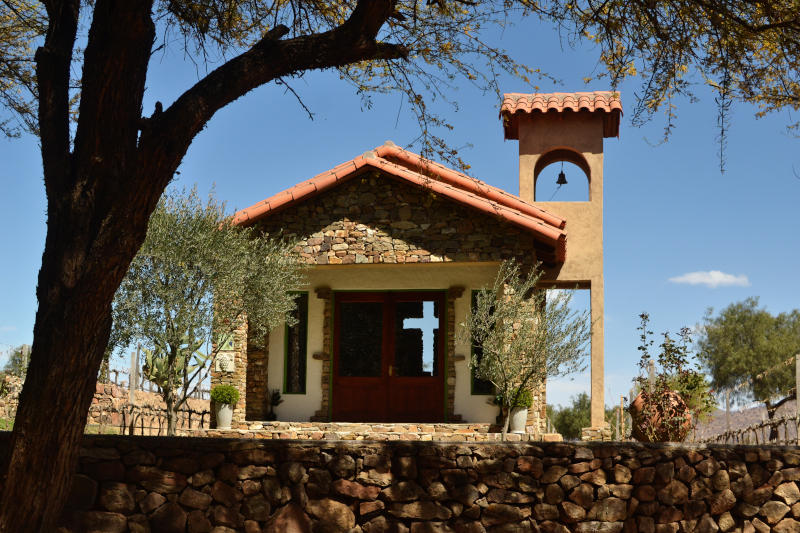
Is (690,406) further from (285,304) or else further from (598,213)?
(285,304)

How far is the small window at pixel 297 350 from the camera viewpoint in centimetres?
1581

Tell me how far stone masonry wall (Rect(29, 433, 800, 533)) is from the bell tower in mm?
8262

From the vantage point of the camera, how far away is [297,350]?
15930 mm

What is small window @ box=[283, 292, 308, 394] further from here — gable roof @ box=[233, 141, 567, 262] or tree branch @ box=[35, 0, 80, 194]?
tree branch @ box=[35, 0, 80, 194]

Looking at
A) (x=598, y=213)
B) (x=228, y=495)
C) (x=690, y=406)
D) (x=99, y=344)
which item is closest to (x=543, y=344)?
(x=690, y=406)

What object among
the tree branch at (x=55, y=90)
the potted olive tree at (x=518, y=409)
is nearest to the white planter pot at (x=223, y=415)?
the potted olive tree at (x=518, y=409)

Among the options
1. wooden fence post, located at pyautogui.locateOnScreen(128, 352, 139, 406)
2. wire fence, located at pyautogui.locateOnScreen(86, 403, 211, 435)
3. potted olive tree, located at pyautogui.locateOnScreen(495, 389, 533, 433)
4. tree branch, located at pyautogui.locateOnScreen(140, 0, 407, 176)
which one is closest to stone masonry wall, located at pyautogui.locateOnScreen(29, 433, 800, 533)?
tree branch, located at pyautogui.locateOnScreen(140, 0, 407, 176)

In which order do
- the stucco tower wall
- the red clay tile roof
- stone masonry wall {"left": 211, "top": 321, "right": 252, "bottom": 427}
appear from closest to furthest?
stone masonry wall {"left": 211, "top": 321, "right": 252, "bottom": 427}
the stucco tower wall
the red clay tile roof

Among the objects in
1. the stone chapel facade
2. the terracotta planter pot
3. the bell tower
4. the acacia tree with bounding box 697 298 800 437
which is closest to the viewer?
the terracotta planter pot

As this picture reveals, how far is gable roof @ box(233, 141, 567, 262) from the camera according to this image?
1394 centimetres

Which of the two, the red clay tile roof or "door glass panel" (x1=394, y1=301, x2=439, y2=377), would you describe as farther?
the red clay tile roof

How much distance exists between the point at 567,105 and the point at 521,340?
20.0 feet

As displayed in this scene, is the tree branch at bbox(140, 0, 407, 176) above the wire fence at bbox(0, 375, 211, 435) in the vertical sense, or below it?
above

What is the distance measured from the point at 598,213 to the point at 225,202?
7.62 metres
